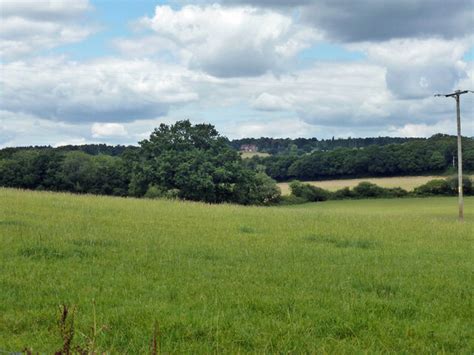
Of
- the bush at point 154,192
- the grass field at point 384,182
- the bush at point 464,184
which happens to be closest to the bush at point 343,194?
the grass field at point 384,182

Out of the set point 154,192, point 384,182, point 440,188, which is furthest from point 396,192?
point 154,192

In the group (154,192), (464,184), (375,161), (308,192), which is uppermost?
(375,161)

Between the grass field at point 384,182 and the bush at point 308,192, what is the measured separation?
4.34ft

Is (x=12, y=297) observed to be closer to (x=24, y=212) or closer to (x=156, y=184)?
(x=24, y=212)

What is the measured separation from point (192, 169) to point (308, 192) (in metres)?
30.9

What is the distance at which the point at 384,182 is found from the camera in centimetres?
9325

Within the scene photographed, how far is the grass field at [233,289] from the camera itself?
6.79 metres

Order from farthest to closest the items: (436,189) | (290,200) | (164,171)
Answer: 1. (436,189)
2. (290,200)
3. (164,171)

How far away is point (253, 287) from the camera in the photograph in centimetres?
948

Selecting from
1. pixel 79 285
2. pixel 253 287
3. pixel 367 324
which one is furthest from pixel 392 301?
pixel 79 285

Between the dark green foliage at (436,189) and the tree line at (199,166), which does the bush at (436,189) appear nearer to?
the dark green foliage at (436,189)

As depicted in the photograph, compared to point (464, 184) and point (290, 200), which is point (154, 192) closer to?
point (290, 200)

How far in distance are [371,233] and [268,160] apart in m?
89.7

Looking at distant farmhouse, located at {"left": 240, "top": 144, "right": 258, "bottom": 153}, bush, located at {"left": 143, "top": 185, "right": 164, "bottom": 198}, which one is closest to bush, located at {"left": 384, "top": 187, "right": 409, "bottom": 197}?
bush, located at {"left": 143, "top": 185, "right": 164, "bottom": 198}
